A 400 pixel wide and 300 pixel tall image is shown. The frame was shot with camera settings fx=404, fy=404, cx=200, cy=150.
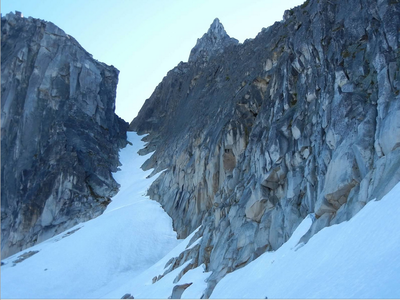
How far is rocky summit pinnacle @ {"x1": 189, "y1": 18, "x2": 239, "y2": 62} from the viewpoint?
8631 centimetres

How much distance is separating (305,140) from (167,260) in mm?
14294

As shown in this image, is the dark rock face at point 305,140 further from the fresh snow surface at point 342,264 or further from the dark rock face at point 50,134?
the dark rock face at point 50,134

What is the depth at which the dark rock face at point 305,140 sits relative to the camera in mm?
16750

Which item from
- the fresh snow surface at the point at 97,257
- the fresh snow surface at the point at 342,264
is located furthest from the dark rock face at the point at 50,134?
the fresh snow surface at the point at 342,264

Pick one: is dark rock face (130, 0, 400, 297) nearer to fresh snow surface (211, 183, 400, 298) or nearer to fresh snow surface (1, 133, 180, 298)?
fresh snow surface (211, 183, 400, 298)

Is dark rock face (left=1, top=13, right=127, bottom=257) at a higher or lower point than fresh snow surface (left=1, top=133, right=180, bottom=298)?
higher

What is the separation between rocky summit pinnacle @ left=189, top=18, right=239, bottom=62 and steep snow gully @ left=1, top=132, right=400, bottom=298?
3701 cm

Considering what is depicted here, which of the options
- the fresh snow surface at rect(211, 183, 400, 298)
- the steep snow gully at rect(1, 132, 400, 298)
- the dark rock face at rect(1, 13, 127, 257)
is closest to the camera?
the fresh snow surface at rect(211, 183, 400, 298)

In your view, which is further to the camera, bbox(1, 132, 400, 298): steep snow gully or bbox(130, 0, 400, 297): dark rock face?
bbox(130, 0, 400, 297): dark rock face

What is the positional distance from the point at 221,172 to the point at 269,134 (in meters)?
10.0

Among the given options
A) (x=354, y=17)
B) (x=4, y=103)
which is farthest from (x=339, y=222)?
(x=4, y=103)

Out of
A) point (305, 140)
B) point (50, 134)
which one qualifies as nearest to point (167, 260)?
point (305, 140)

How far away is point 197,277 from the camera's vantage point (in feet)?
74.1

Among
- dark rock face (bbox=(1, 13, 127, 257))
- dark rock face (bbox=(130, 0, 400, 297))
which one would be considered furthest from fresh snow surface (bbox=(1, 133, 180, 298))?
dark rock face (bbox=(1, 13, 127, 257))
